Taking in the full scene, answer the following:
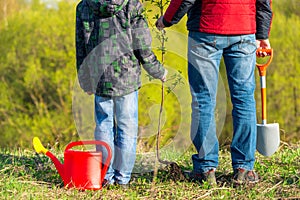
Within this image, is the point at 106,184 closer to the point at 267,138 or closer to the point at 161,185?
the point at 161,185

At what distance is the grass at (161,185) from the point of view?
373 centimetres

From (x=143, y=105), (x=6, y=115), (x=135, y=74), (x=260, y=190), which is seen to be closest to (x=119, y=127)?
(x=135, y=74)

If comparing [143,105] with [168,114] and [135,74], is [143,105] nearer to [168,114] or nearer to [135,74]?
[168,114]

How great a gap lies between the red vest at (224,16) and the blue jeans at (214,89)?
0.16 feet

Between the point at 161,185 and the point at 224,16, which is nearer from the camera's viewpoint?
the point at 224,16

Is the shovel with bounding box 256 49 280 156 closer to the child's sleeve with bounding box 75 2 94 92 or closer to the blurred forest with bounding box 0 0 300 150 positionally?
the child's sleeve with bounding box 75 2 94 92

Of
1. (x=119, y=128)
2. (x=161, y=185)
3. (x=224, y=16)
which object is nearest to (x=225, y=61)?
(x=224, y=16)

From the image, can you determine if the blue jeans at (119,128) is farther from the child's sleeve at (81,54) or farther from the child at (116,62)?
the child's sleeve at (81,54)

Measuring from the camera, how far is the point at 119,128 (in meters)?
3.94

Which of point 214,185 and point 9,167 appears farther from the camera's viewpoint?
point 9,167

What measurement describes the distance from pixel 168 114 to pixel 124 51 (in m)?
10.5

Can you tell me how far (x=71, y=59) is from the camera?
14406mm

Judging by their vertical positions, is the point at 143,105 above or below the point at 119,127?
below

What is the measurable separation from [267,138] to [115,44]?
1.35m
